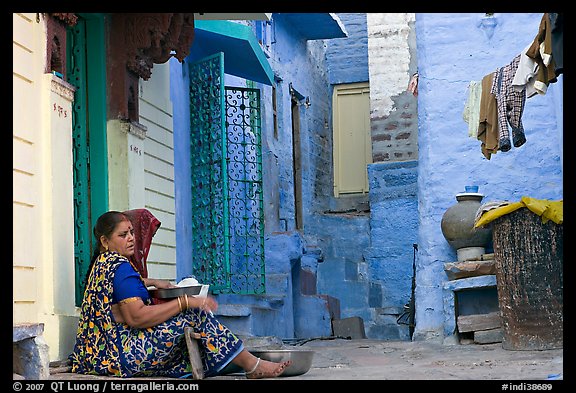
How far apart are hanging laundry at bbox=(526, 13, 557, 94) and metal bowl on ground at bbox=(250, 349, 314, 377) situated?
2.65 m

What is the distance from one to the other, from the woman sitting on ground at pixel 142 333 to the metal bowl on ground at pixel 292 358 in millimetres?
119

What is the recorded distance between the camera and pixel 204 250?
10.8 metres

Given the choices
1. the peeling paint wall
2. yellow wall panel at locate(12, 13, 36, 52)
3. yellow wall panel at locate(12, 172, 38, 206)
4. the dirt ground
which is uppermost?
the peeling paint wall

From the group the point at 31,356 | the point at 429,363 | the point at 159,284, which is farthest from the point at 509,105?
the point at 31,356

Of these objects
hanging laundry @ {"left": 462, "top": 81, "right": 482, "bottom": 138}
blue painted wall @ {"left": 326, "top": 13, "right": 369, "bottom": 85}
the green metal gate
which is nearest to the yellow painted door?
blue painted wall @ {"left": 326, "top": 13, "right": 369, "bottom": 85}

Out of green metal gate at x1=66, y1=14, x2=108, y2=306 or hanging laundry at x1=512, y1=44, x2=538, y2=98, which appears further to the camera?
hanging laundry at x1=512, y1=44, x2=538, y2=98

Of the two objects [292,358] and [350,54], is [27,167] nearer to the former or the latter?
[292,358]

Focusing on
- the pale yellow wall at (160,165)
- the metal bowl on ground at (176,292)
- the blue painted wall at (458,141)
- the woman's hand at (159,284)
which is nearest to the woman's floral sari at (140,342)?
the metal bowl on ground at (176,292)

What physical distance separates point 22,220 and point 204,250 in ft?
16.2

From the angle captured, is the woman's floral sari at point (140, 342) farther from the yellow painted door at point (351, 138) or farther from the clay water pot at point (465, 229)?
the yellow painted door at point (351, 138)

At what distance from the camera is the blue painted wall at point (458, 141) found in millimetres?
10250

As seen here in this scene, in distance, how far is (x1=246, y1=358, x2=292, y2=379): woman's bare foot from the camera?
19.1ft

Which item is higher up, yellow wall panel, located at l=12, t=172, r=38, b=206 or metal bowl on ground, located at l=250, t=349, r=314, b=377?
yellow wall panel, located at l=12, t=172, r=38, b=206

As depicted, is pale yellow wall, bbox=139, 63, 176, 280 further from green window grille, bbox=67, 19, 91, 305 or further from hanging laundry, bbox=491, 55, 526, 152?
hanging laundry, bbox=491, 55, 526, 152
